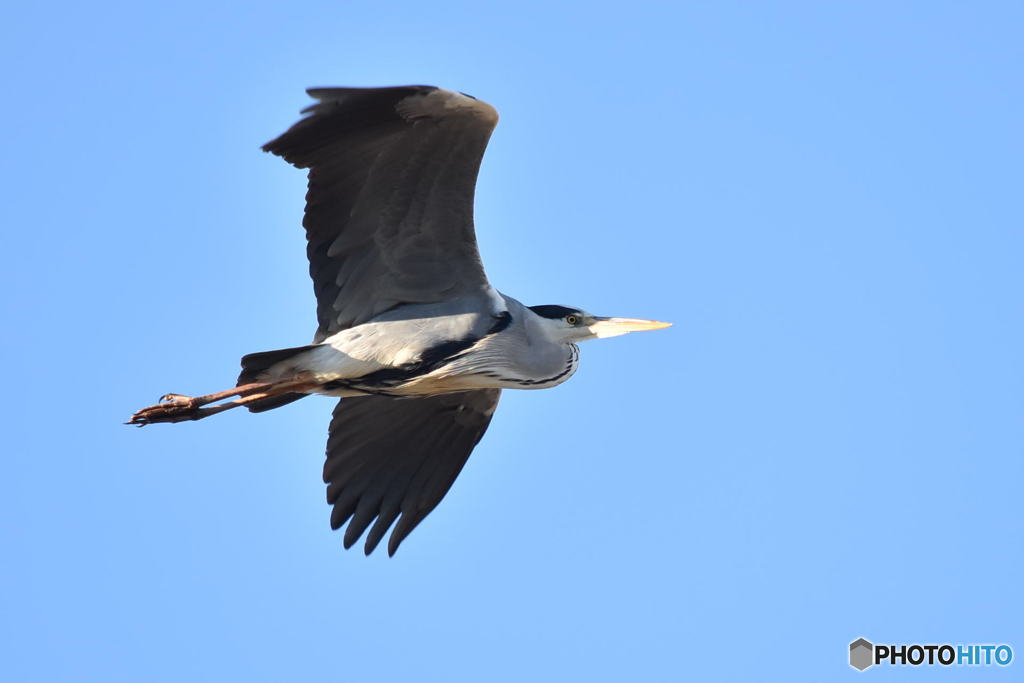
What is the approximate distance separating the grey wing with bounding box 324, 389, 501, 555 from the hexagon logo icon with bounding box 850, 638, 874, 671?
347 centimetres

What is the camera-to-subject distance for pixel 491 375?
9.12 metres

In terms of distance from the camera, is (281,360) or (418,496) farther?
(418,496)

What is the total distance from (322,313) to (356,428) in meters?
1.16

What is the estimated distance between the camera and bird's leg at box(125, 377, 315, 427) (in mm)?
8906

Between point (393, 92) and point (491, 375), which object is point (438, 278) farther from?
point (393, 92)

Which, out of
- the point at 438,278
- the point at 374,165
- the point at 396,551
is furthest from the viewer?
the point at 396,551

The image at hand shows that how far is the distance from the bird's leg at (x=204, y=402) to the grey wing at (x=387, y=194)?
1.36ft

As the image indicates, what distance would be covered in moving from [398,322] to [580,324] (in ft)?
4.18

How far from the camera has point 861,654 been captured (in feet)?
36.3

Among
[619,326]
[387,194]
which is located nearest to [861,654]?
[619,326]

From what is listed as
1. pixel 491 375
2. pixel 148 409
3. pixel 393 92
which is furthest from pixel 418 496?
pixel 393 92

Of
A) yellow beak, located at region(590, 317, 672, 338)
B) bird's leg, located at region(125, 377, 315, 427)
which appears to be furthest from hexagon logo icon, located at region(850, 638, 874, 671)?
bird's leg, located at region(125, 377, 315, 427)

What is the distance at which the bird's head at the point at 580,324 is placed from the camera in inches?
371

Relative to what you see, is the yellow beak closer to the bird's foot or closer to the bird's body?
the bird's body
